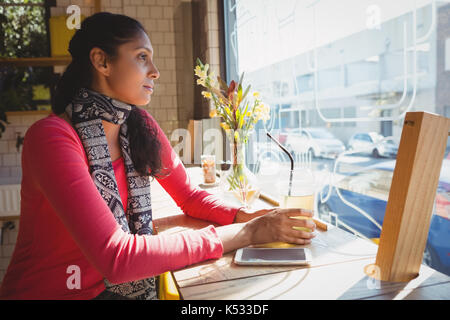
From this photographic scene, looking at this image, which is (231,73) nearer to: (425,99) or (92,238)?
(425,99)

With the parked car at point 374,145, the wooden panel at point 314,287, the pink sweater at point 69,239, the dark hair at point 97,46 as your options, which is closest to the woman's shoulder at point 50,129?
the pink sweater at point 69,239

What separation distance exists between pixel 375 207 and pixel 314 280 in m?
0.81

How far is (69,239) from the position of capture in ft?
3.56

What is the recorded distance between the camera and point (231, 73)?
9.46ft

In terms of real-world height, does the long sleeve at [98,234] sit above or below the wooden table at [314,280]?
above

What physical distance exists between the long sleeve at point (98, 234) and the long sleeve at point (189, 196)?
0.32m

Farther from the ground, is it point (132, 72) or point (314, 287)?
point (132, 72)

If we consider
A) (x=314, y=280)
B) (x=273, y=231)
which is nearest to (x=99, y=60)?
(x=273, y=231)

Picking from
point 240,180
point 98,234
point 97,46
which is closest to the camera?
point 98,234

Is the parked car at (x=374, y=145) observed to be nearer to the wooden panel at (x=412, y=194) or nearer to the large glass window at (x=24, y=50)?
the wooden panel at (x=412, y=194)

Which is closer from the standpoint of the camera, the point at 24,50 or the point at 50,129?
the point at 50,129

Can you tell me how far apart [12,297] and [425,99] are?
1.42 m

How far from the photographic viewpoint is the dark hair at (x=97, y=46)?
1173 millimetres

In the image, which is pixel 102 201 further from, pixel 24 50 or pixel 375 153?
pixel 24 50
